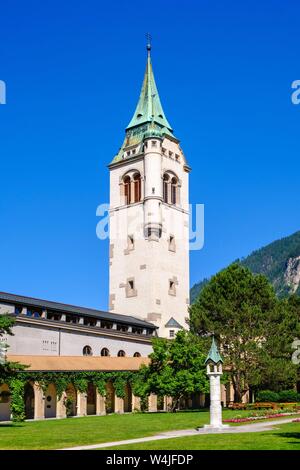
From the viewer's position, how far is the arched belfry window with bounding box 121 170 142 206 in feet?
297

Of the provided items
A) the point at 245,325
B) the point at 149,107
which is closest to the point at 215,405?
the point at 245,325

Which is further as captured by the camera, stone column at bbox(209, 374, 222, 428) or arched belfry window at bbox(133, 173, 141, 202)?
arched belfry window at bbox(133, 173, 141, 202)

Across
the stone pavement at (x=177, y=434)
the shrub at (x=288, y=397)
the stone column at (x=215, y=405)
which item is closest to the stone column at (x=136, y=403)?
the shrub at (x=288, y=397)

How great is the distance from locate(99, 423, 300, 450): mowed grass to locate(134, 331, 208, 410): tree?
29.2 m

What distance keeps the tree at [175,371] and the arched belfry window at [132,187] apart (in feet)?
96.5

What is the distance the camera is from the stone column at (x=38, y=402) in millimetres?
55481

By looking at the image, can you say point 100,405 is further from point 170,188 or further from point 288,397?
point 170,188

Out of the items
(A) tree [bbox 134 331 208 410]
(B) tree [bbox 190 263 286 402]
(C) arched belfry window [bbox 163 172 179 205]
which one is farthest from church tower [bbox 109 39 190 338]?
(A) tree [bbox 134 331 208 410]

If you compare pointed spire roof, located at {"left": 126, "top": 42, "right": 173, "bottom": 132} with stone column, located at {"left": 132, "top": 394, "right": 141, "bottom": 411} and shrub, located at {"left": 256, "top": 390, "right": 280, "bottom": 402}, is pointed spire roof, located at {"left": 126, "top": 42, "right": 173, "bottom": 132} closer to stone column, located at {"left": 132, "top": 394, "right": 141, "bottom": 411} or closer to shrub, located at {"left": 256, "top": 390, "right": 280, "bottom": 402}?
stone column, located at {"left": 132, "top": 394, "right": 141, "bottom": 411}

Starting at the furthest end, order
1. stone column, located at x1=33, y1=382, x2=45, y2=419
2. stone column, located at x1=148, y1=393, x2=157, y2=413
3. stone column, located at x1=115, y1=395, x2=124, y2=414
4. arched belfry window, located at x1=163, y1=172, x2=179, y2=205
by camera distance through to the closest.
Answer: arched belfry window, located at x1=163, y1=172, x2=179, y2=205, stone column, located at x1=148, y1=393, x2=157, y2=413, stone column, located at x1=115, y1=395, x2=124, y2=414, stone column, located at x1=33, y1=382, x2=45, y2=419

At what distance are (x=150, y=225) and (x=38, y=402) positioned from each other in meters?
35.7

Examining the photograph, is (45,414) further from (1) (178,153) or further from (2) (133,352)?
(1) (178,153)

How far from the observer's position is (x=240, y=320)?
2692 inches
